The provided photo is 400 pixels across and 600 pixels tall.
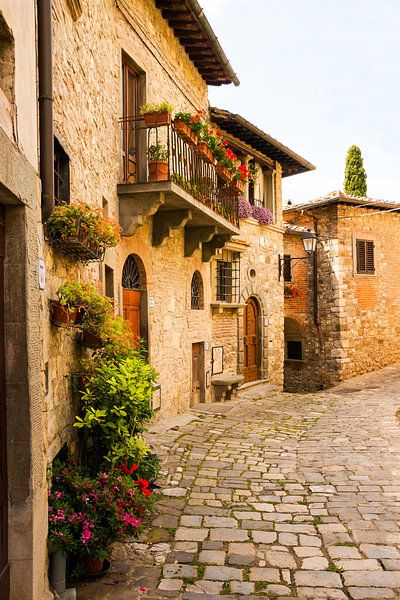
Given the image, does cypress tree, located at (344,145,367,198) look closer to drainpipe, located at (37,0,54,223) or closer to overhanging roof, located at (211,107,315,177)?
overhanging roof, located at (211,107,315,177)

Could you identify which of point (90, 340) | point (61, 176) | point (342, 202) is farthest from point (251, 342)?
point (61, 176)

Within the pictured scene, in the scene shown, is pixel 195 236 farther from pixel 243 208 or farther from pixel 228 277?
pixel 243 208

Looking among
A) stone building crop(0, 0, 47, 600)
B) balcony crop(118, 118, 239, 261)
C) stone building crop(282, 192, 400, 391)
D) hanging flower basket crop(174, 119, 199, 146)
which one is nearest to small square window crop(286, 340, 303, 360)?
stone building crop(282, 192, 400, 391)

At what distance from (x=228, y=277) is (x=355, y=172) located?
1387 centimetres

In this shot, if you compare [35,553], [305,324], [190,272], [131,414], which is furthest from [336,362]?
[35,553]

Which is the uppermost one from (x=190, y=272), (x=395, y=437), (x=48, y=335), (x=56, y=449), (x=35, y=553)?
(x=190, y=272)

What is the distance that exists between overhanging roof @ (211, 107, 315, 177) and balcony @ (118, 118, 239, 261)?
7.64 feet

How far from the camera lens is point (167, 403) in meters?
10.1

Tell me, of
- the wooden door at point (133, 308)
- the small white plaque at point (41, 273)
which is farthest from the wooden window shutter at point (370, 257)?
the small white plaque at point (41, 273)

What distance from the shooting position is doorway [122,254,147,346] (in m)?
8.61

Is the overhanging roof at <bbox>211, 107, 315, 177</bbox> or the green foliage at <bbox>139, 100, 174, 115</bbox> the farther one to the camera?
the overhanging roof at <bbox>211, 107, 315, 177</bbox>

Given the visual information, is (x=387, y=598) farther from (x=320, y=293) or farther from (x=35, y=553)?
(x=320, y=293)

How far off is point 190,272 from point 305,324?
9122mm

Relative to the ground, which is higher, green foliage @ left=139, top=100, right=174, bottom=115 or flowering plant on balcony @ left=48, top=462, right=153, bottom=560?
green foliage @ left=139, top=100, right=174, bottom=115
